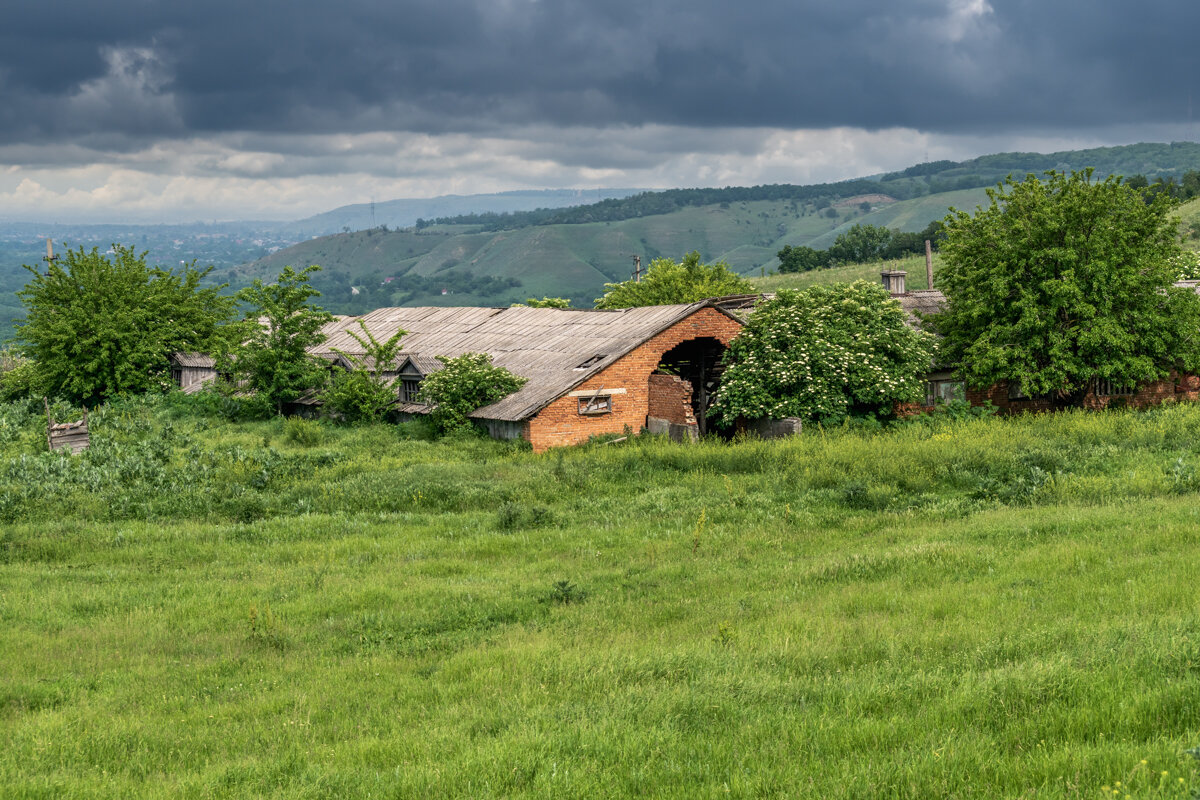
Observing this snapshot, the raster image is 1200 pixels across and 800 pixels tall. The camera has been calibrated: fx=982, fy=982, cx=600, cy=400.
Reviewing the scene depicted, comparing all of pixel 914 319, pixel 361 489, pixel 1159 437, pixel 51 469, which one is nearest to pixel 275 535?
pixel 361 489

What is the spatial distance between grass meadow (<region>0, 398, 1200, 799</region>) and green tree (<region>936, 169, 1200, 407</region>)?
6946mm

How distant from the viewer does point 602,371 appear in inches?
1291

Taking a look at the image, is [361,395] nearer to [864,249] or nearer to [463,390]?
[463,390]

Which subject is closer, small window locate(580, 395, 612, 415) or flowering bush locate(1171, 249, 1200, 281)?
small window locate(580, 395, 612, 415)

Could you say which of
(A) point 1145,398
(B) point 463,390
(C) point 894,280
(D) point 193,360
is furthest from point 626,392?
(D) point 193,360

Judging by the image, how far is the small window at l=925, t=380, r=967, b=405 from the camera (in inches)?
1448

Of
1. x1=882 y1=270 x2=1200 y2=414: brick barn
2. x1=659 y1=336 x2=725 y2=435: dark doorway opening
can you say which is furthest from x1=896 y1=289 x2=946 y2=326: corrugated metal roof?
x1=659 y1=336 x2=725 y2=435: dark doorway opening

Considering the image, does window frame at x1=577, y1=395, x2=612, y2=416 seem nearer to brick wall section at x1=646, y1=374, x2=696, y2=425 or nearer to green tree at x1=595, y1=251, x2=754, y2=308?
brick wall section at x1=646, y1=374, x2=696, y2=425

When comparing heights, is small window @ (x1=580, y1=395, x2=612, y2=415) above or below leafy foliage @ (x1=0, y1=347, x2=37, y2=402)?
below

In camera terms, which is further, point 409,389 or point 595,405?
point 409,389

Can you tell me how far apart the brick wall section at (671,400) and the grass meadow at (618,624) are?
643cm

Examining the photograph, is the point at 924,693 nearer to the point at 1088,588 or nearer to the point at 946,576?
the point at 1088,588

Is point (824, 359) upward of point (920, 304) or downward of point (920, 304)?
downward

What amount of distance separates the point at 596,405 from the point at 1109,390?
1936 cm
